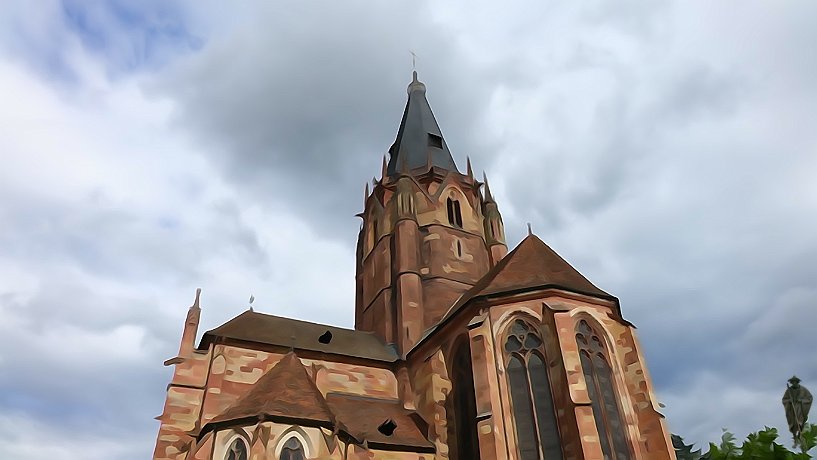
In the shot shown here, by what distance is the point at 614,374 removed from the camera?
52.6 feet

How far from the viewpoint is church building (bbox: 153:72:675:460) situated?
14.7 meters

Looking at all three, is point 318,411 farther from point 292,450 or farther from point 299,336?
point 299,336

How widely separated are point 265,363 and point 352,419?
13.5ft

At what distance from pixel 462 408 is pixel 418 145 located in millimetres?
18196

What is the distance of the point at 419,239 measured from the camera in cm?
2625

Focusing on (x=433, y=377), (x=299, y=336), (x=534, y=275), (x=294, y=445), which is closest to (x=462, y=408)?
(x=433, y=377)

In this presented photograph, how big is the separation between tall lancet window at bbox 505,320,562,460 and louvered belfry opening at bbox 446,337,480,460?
136 cm

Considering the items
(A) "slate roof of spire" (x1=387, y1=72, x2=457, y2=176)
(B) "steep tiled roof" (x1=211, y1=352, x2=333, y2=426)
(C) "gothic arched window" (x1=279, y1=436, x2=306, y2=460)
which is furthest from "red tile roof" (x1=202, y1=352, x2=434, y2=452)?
(A) "slate roof of spire" (x1=387, y1=72, x2=457, y2=176)

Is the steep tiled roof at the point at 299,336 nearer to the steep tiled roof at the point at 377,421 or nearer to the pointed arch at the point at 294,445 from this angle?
the steep tiled roof at the point at 377,421

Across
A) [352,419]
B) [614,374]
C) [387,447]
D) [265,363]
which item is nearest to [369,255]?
[265,363]

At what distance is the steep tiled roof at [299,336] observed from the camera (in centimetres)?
2086

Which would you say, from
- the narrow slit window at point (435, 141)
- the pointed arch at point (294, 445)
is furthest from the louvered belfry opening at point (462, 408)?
the narrow slit window at point (435, 141)

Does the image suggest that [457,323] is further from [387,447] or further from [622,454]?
[622,454]

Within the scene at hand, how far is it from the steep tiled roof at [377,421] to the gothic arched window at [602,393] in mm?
5218
